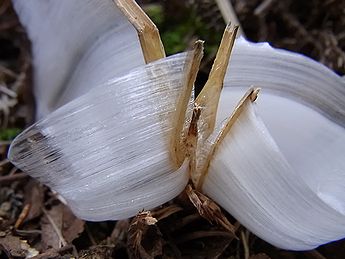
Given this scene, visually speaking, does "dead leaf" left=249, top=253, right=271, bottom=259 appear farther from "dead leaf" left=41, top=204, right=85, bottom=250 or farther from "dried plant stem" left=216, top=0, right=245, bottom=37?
"dried plant stem" left=216, top=0, right=245, bottom=37

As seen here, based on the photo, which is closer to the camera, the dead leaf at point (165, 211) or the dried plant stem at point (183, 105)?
the dried plant stem at point (183, 105)

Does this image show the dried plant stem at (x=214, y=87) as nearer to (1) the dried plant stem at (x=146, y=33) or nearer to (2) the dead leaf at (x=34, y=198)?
(1) the dried plant stem at (x=146, y=33)

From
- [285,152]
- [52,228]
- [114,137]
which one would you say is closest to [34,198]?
[52,228]

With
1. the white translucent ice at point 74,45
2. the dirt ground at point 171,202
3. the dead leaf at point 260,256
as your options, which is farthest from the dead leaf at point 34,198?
the dead leaf at point 260,256

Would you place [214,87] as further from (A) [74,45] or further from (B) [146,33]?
(A) [74,45]

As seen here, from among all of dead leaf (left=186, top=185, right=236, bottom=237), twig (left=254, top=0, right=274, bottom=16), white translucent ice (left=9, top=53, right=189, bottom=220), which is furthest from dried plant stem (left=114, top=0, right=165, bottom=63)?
twig (left=254, top=0, right=274, bottom=16)

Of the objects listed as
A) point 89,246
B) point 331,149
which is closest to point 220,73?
point 331,149
